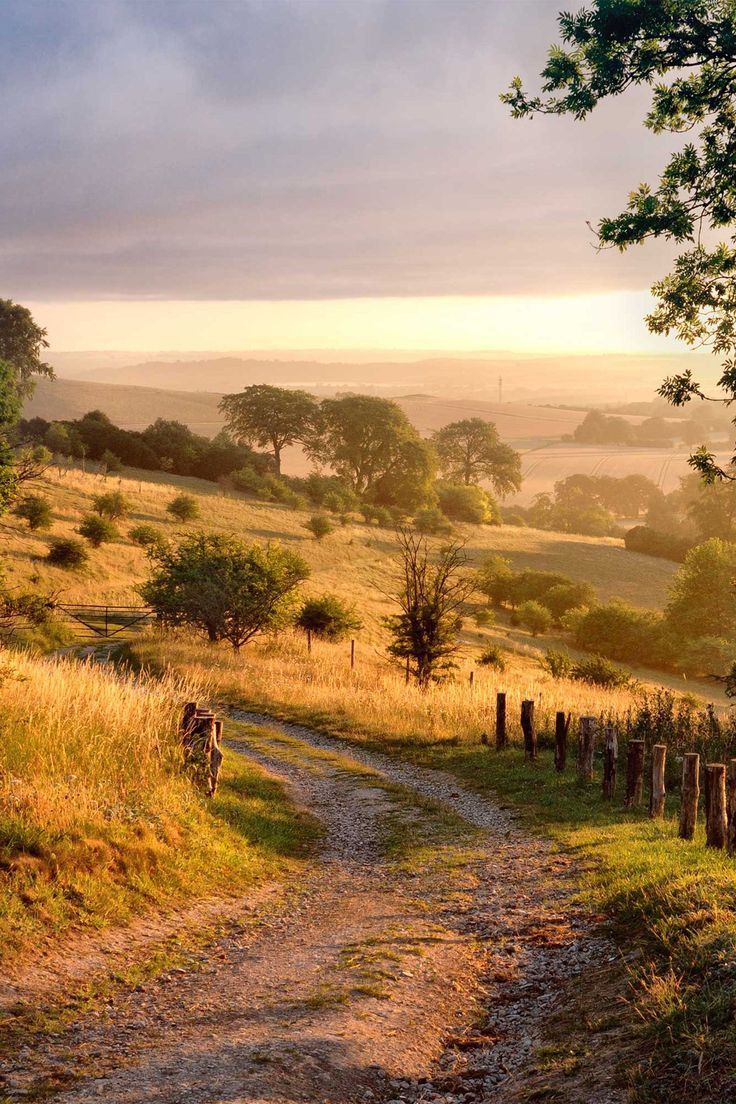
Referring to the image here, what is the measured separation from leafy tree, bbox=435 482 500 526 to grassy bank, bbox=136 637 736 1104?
62759 mm

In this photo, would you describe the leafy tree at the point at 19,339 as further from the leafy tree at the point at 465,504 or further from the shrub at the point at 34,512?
the leafy tree at the point at 465,504

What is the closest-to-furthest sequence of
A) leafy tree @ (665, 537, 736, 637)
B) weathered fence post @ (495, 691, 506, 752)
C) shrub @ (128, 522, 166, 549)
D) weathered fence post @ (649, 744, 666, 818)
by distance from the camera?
weathered fence post @ (649, 744, 666, 818) → weathered fence post @ (495, 691, 506, 752) → shrub @ (128, 522, 166, 549) → leafy tree @ (665, 537, 736, 637)

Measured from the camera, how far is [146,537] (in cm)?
5369

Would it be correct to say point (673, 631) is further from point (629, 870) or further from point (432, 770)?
point (629, 870)

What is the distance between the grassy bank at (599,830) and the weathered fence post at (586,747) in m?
0.28

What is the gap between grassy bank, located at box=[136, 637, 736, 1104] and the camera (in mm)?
5945

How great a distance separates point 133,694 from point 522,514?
373 feet

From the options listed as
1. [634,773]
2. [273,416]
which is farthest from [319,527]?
[634,773]

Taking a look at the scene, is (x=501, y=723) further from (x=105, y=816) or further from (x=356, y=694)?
(x=105, y=816)

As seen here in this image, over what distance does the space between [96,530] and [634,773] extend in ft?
136

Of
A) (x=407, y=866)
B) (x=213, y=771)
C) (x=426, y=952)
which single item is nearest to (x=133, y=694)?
(x=213, y=771)

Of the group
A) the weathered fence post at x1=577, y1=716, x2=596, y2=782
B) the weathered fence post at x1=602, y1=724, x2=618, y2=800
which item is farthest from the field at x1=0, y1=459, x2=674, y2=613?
the weathered fence post at x1=602, y1=724, x2=618, y2=800

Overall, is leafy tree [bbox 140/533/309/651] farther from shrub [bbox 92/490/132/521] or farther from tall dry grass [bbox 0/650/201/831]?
shrub [bbox 92/490/132/521]

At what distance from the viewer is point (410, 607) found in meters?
29.5
